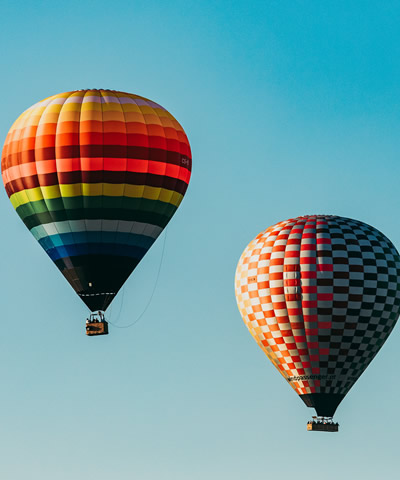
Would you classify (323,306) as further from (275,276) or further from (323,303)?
(275,276)

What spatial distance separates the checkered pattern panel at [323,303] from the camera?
47.0 metres

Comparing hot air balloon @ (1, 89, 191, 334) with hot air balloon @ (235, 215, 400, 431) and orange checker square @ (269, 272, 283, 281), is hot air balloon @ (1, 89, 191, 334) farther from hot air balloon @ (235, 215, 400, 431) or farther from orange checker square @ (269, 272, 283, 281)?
hot air balloon @ (235, 215, 400, 431)

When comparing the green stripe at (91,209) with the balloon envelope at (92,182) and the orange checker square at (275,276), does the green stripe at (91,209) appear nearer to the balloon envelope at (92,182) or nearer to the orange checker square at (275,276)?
the balloon envelope at (92,182)

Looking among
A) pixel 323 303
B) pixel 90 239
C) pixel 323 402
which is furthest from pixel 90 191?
pixel 323 402

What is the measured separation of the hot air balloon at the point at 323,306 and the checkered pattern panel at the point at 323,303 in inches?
1.0

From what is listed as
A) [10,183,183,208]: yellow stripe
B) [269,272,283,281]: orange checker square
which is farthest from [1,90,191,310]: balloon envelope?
[269,272,283,281]: orange checker square

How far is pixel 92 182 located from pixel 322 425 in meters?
9.27

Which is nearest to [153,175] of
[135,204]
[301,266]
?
[135,204]

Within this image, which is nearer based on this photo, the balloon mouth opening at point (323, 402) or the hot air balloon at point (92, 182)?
the hot air balloon at point (92, 182)

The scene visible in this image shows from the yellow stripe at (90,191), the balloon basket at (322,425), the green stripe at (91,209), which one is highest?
the yellow stripe at (90,191)

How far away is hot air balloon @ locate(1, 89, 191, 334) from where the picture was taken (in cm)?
4316

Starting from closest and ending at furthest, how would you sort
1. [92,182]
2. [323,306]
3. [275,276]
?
[92,182] → [323,306] → [275,276]

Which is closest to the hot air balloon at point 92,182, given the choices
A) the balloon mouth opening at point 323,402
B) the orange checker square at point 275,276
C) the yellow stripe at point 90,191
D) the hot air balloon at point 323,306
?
the yellow stripe at point 90,191

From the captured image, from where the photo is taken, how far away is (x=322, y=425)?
47062 millimetres
